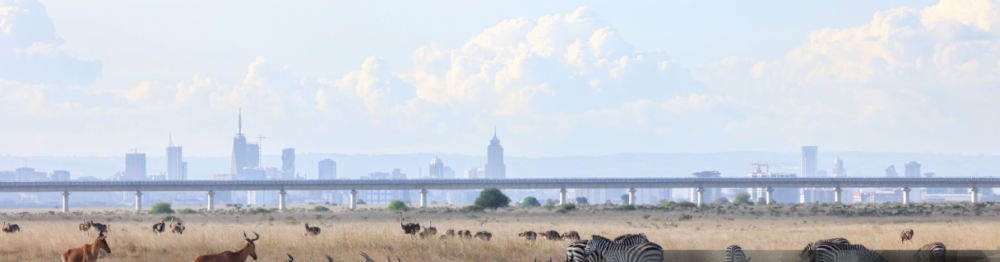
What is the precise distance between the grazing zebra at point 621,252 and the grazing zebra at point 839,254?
371 centimetres

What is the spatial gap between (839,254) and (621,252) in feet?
16.4

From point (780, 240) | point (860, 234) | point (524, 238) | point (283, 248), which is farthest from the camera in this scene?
point (860, 234)

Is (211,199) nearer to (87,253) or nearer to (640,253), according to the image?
(87,253)

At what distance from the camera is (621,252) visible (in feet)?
83.5

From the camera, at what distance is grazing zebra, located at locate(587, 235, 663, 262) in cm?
2450

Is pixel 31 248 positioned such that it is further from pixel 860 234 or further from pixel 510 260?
pixel 860 234

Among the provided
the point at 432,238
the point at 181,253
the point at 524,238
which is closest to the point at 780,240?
the point at 524,238

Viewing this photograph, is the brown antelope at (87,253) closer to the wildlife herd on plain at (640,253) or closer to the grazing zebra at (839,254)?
the wildlife herd on plain at (640,253)

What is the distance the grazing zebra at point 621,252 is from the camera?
24.5 meters

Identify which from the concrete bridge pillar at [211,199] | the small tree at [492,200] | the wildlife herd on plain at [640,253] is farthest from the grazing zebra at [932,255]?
the concrete bridge pillar at [211,199]

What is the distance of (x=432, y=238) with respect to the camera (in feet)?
118

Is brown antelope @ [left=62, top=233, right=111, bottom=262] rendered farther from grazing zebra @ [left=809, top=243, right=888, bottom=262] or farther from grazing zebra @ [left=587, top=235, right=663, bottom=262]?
grazing zebra @ [left=809, top=243, right=888, bottom=262]

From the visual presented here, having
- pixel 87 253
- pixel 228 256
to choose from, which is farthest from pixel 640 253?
pixel 87 253

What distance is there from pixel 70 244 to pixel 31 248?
1.12 meters
